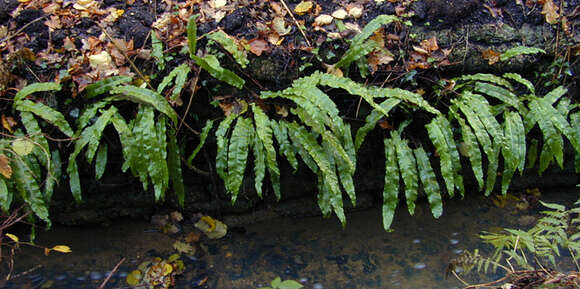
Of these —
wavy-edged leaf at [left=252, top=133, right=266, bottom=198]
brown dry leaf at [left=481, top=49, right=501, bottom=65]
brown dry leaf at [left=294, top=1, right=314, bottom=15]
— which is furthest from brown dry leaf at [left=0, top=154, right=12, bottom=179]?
brown dry leaf at [left=481, top=49, right=501, bottom=65]

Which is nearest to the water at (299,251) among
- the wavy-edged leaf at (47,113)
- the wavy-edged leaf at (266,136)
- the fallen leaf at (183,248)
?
the fallen leaf at (183,248)

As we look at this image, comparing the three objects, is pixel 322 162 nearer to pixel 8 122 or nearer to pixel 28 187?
pixel 28 187

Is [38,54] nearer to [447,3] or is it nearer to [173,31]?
[173,31]

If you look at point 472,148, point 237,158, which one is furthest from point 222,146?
point 472,148

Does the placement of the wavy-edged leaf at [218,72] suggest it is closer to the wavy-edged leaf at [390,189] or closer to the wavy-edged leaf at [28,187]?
the wavy-edged leaf at [390,189]

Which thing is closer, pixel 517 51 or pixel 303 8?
pixel 517 51

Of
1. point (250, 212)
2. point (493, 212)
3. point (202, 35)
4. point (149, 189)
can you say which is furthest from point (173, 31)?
point (493, 212)
